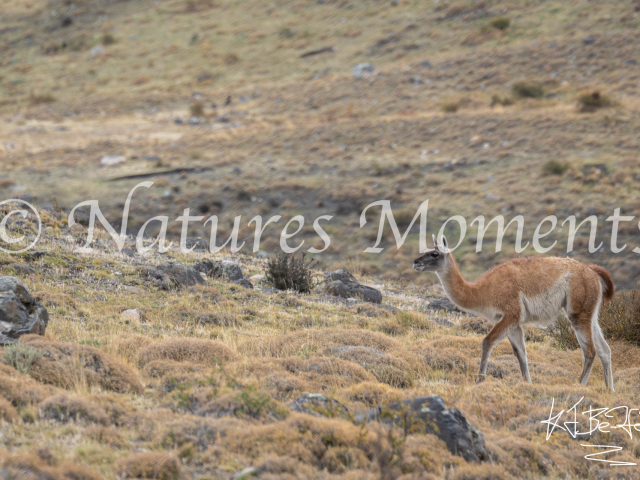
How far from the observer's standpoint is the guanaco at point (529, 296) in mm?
8352

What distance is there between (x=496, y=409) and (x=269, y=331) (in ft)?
14.1

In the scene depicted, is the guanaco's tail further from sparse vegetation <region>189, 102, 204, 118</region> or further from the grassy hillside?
sparse vegetation <region>189, 102, 204, 118</region>

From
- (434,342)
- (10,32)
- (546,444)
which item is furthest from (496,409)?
(10,32)

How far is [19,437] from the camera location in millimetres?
4785

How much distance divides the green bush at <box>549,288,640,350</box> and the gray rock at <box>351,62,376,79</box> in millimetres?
34901

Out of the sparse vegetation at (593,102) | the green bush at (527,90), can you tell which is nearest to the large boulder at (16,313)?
the sparse vegetation at (593,102)

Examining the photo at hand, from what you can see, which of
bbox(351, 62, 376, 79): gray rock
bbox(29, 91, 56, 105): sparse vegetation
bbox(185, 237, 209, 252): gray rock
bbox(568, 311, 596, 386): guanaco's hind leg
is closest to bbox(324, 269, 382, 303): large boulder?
bbox(185, 237, 209, 252): gray rock

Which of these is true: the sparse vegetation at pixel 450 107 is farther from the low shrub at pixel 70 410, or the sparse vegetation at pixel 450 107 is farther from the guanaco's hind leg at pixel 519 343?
the low shrub at pixel 70 410

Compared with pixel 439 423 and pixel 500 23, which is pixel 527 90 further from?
pixel 439 423

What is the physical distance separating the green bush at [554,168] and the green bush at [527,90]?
28.9 ft

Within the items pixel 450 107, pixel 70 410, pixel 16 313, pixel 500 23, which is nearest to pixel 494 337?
pixel 70 410

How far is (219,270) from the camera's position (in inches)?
560

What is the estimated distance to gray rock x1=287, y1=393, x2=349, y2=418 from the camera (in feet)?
18.9

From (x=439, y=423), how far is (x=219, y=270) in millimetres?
9332
